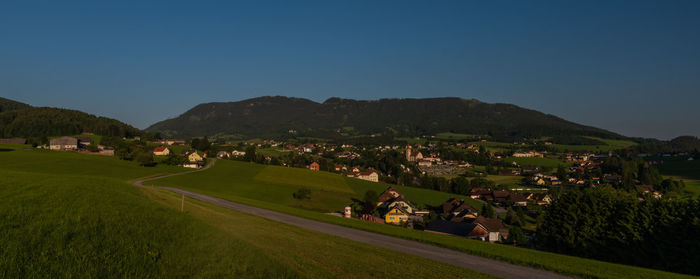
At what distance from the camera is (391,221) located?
6494 cm

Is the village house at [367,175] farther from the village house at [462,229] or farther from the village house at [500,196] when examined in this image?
the village house at [462,229]

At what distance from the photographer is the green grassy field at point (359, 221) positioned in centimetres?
1625

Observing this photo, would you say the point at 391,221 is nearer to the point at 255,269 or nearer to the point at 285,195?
the point at 285,195

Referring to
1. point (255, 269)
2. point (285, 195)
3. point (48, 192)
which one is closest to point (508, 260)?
point (255, 269)

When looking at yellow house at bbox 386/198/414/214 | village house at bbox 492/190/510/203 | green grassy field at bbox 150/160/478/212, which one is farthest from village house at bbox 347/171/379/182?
yellow house at bbox 386/198/414/214

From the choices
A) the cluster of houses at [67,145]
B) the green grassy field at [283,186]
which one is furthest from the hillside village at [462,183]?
the green grassy field at [283,186]

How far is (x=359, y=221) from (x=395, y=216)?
35039mm

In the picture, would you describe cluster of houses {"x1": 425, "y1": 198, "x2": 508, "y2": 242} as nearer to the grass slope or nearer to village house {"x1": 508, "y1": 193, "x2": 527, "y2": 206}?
the grass slope

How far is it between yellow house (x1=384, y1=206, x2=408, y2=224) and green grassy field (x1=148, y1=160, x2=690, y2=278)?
9.62m

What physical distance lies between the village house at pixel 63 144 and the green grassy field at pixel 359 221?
6377 cm

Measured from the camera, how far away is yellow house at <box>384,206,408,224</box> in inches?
2557

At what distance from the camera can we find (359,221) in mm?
32062

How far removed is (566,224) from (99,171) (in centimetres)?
7574

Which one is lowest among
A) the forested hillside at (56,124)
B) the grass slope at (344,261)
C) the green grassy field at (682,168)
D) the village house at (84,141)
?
the green grassy field at (682,168)
